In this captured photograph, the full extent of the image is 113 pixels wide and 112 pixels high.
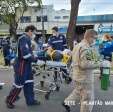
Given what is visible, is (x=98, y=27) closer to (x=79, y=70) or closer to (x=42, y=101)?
(x=42, y=101)

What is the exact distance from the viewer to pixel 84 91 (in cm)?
822

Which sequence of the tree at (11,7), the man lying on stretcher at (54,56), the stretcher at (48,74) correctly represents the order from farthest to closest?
1. the tree at (11,7)
2. the man lying on stretcher at (54,56)
3. the stretcher at (48,74)

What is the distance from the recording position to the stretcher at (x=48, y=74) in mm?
10777

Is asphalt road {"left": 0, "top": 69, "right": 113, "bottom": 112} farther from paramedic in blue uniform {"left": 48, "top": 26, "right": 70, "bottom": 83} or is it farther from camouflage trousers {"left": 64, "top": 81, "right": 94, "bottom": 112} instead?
camouflage trousers {"left": 64, "top": 81, "right": 94, "bottom": 112}

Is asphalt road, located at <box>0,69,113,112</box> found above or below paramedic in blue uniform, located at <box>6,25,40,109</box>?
below

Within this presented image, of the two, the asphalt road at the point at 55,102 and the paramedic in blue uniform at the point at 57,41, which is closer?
the asphalt road at the point at 55,102

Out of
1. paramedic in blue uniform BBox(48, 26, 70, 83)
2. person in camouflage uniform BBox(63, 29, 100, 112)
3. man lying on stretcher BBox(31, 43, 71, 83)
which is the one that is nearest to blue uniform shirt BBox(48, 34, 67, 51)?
paramedic in blue uniform BBox(48, 26, 70, 83)

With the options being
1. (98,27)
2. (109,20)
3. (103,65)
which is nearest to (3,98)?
(103,65)

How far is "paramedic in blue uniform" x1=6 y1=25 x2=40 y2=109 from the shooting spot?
951 centimetres

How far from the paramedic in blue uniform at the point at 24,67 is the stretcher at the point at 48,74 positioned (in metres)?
0.99

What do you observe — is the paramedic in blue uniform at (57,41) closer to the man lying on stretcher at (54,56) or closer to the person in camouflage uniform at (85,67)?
the man lying on stretcher at (54,56)

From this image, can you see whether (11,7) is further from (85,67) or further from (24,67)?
(85,67)

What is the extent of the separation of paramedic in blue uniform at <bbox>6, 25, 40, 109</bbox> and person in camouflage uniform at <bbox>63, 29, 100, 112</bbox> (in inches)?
61.1

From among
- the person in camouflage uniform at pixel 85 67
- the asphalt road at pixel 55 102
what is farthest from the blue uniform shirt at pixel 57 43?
the person in camouflage uniform at pixel 85 67
